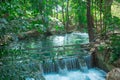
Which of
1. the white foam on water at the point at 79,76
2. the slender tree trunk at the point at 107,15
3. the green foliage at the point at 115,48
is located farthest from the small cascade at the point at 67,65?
the slender tree trunk at the point at 107,15

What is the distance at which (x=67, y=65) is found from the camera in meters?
9.37

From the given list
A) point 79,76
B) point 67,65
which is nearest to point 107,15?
point 67,65

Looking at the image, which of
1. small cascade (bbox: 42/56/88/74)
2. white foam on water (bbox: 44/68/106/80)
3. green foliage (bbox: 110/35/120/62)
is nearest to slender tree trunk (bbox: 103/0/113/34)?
green foliage (bbox: 110/35/120/62)

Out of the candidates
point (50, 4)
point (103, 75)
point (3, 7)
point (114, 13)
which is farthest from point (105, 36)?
point (3, 7)

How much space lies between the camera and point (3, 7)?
212 cm

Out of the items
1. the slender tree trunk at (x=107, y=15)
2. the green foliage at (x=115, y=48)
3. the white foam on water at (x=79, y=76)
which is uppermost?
the slender tree trunk at (x=107, y=15)

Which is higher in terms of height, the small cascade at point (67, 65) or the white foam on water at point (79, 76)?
the small cascade at point (67, 65)

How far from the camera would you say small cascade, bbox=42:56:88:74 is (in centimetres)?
907

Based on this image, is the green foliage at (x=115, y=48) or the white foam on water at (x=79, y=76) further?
the white foam on water at (x=79, y=76)

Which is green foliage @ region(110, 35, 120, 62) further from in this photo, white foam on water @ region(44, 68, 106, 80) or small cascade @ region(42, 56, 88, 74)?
small cascade @ region(42, 56, 88, 74)

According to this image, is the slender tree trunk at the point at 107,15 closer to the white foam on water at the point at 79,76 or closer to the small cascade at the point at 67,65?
the small cascade at the point at 67,65

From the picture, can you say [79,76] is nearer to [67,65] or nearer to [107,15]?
[67,65]

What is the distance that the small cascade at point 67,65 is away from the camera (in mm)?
Answer: 9070

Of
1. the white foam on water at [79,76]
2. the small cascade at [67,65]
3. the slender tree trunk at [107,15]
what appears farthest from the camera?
A: the slender tree trunk at [107,15]
